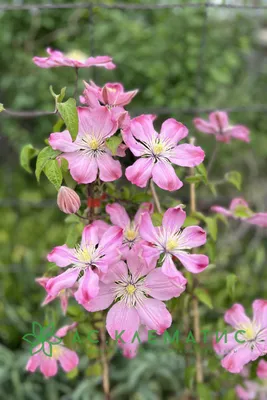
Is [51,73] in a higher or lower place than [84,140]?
lower

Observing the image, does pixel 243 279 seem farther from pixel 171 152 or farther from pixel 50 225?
pixel 171 152

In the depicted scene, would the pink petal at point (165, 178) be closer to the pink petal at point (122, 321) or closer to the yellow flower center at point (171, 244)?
the yellow flower center at point (171, 244)

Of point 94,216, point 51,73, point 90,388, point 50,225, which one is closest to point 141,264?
point 94,216

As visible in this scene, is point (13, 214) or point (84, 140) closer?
point (84, 140)

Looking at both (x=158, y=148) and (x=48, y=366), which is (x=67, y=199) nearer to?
(x=158, y=148)

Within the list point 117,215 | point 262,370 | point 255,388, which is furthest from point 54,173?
point 255,388

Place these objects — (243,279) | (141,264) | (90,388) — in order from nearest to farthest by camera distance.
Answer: (141,264), (90,388), (243,279)

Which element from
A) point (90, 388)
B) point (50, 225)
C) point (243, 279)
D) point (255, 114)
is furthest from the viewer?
point (255, 114)
